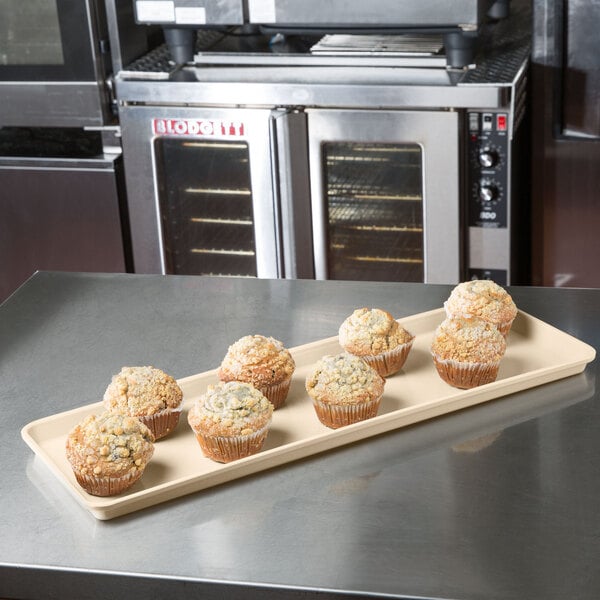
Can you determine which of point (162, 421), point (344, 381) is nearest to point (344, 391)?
point (344, 381)

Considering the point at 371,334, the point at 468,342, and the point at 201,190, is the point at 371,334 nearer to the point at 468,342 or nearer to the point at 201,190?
the point at 468,342

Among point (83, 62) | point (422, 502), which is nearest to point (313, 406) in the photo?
point (422, 502)

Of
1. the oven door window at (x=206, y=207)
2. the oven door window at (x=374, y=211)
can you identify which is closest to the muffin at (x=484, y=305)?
the oven door window at (x=374, y=211)

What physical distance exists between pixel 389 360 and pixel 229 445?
34 centimetres

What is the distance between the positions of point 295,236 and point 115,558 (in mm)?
1941

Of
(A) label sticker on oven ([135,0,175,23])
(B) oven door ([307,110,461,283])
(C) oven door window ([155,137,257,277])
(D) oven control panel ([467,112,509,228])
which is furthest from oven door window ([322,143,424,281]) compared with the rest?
(A) label sticker on oven ([135,0,175,23])

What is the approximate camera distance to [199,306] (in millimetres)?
2002

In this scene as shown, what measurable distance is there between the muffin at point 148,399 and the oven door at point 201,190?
160 centimetres

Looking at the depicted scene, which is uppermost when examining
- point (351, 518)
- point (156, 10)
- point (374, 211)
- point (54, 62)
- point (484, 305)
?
point (156, 10)

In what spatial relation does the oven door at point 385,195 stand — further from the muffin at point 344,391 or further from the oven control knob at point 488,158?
the muffin at point 344,391

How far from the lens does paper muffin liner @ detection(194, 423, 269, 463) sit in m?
1.45

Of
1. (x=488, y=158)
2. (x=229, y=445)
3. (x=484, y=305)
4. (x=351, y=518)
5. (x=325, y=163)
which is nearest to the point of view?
(x=351, y=518)

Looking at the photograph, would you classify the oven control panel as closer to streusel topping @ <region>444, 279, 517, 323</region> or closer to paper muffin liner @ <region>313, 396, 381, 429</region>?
streusel topping @ <region>444, 279, 517, 323</region>

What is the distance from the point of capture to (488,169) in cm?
298
